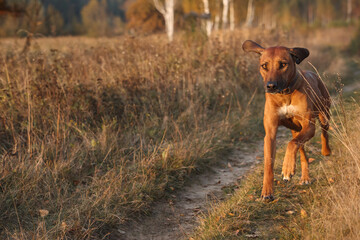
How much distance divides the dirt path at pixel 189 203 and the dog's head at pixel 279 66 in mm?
1455

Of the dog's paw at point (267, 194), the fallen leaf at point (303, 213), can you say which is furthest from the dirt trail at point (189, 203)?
the fallen leaf at point (303, 213)

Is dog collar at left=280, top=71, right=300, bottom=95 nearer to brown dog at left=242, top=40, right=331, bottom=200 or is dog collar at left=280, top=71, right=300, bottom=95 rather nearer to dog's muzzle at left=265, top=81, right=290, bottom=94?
brown dog at left=242, top=40, right=331, bottom=200

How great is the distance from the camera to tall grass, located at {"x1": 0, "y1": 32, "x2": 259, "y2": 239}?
3.62 meters

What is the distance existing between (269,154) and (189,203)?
1123 millimetres

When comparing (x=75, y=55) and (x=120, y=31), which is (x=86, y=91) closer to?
(x=75, y=55)

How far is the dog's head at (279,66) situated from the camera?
3.37 meters

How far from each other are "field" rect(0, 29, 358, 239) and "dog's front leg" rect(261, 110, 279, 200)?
790mm

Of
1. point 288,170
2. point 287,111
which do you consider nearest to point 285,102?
point 287,111

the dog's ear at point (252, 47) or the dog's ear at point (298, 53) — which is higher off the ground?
the dog's ear at point (252, 47)

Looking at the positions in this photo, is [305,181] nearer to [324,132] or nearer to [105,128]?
[324,132]

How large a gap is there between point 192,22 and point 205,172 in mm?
5511

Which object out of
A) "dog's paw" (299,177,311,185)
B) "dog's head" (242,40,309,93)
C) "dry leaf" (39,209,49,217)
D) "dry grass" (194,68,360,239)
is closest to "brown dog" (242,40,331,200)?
"dog's head" (242,40,309,93)

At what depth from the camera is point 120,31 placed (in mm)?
10211

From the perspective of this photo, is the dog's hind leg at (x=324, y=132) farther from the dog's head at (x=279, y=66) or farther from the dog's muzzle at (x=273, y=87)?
the dog's muzzle at (x=273, y=87)
